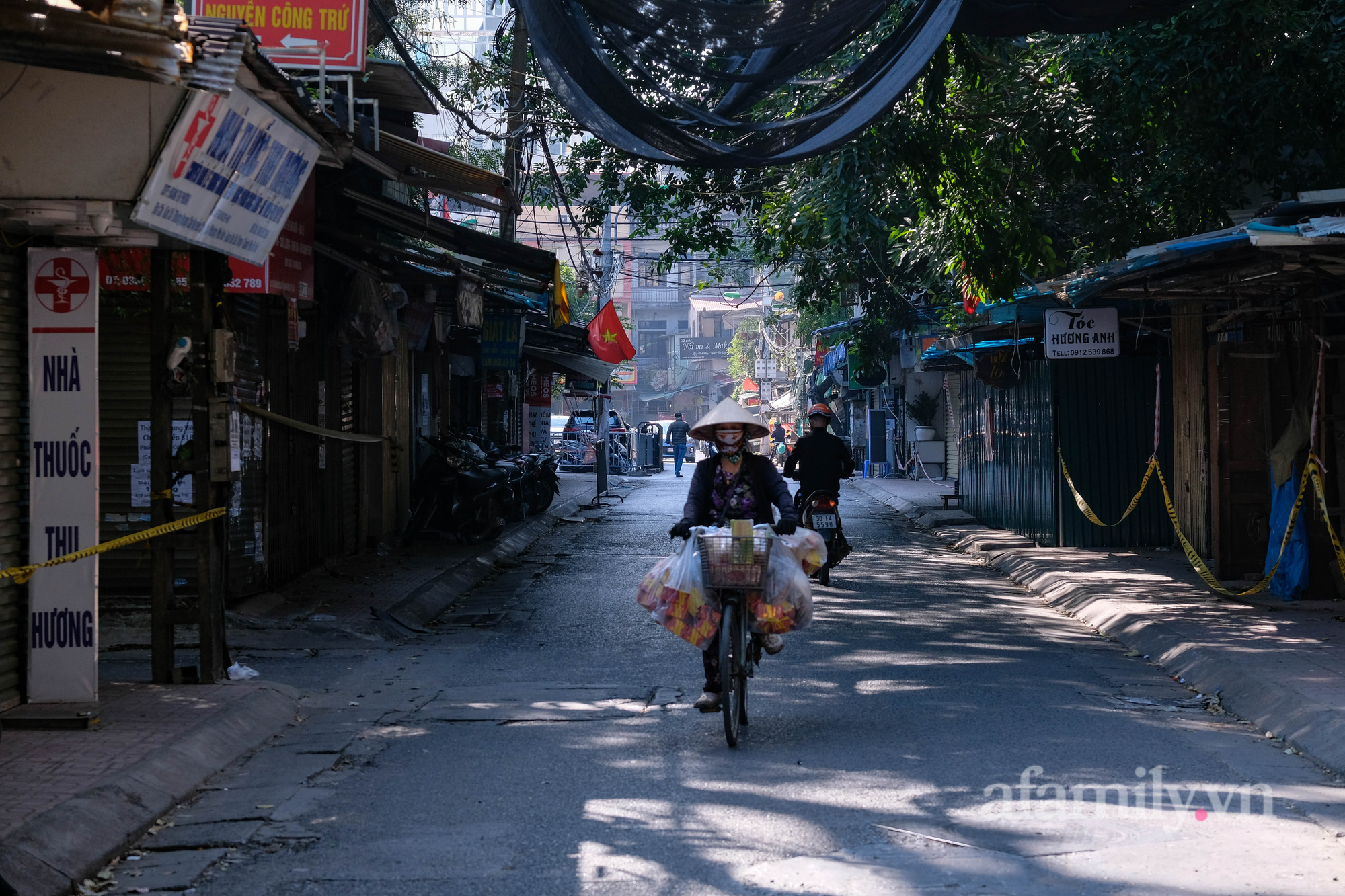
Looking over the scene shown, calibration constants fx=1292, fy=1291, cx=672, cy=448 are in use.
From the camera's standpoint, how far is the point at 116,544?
7.23 meters

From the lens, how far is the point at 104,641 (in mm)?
9898

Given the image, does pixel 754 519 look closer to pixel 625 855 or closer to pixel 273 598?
pixel 625 855

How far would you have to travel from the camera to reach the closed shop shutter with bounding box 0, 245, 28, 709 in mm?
7270

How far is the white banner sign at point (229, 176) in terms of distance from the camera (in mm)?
6543

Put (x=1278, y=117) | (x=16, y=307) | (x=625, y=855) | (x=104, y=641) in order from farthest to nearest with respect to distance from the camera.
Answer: (x=1278, y=117) < (x=104, y=641) < (x=16, y=307) < (x=625, y=855)

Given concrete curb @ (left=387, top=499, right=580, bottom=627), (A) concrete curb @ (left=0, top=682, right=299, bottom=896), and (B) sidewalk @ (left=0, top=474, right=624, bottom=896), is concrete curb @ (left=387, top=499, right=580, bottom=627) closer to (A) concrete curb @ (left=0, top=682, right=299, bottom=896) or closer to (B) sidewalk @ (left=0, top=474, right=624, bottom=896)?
(B) sidewalk @ (left=0, top=474, right=624, bottom=896)

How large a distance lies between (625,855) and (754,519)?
3.23m

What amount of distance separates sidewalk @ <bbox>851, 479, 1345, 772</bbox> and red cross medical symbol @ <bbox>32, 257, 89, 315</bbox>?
7180mm

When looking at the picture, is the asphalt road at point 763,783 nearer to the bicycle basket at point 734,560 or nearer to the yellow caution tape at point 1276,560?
the bicycle basket at point 734,560

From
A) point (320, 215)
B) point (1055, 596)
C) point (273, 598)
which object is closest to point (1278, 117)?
point (1055, 596)

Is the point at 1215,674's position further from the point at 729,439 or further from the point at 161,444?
the point at 161,444

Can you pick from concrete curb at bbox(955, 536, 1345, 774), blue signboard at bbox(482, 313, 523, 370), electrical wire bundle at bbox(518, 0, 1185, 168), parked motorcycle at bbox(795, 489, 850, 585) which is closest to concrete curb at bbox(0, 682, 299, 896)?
electrical wire bundle at bbox(518, 0, 1185, 168)

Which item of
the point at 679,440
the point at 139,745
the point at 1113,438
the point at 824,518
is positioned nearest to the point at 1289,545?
the point at 824,518

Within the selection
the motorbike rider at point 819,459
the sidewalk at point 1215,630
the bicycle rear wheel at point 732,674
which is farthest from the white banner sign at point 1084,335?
the bicycle rear wheel at point 732,674
